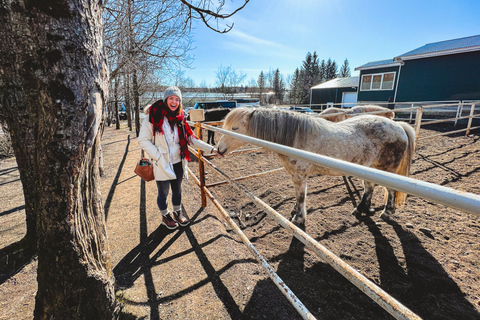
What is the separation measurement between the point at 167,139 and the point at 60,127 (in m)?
1.50

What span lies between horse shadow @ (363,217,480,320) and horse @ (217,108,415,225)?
34.0 inches

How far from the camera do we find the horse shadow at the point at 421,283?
6.56 feet

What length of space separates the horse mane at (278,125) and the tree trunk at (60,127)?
6.08 ft

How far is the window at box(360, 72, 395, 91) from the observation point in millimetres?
17234

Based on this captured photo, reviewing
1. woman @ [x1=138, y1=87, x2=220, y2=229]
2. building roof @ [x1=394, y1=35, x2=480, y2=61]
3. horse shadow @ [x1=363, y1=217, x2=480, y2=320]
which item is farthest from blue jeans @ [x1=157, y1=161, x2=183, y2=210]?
building roof @ [x1=394, y1=35, x2=480, y2=61]

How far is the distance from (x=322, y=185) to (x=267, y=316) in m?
3.57

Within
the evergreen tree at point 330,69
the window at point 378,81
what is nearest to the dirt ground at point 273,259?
the window at point 378,81

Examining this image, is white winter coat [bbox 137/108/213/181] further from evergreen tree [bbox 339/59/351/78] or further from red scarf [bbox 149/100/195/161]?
evergreen tree [bbox 339/59/351/78]

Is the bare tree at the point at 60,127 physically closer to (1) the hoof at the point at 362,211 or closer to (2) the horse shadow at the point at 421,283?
(2) the horse shadow at the point at 421,283

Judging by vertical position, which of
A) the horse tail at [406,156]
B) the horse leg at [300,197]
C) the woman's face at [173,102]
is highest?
the woman's face at [173,102]

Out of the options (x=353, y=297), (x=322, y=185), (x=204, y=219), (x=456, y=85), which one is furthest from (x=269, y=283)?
(x=456, y=85)

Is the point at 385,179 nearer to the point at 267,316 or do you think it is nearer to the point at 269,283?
the point at 267,316

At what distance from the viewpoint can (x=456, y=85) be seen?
1373cm

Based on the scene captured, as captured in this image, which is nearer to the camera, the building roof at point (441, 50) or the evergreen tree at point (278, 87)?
the building roof at point (441, 50)
